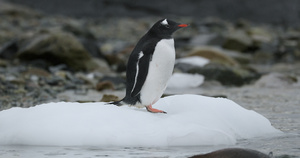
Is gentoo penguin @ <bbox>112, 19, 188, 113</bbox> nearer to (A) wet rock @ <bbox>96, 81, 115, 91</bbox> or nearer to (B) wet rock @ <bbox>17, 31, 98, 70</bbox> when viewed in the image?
(A) wet rock @ <bbox>96, 81, 115, 91</bbox>

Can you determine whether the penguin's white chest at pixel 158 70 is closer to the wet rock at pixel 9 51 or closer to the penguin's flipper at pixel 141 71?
the penguin's flipper at pixel 141 71

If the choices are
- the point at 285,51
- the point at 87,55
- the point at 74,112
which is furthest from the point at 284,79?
the point at 285,51

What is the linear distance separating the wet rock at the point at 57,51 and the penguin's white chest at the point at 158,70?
7.82 metres

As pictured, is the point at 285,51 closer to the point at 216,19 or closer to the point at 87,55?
the point at 87,55

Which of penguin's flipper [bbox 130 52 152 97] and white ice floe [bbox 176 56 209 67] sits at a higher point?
white ice floe [bbox 176 56 209 67]

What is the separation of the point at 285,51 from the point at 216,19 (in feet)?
37.9

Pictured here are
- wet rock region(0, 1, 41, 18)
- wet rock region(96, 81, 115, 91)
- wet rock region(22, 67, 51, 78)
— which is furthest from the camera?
wet rock region(0, 1, 41, 18)

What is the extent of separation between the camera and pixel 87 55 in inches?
531

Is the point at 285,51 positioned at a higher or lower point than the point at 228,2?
lower

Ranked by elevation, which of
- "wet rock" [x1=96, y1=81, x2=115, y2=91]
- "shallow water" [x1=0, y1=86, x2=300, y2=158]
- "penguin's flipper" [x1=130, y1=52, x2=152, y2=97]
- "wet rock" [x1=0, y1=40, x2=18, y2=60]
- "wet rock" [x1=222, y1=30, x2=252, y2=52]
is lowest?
"shallow water" [x1=0, y1=86, x2=300, y2=158]

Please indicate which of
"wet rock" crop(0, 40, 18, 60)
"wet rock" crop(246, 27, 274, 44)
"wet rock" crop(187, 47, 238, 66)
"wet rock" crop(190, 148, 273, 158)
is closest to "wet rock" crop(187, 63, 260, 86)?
"wet rock" crop(187, 47, 238, 66)

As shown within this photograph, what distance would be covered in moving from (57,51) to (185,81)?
12.1 ft

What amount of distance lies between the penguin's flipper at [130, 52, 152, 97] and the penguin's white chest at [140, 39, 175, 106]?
32mm

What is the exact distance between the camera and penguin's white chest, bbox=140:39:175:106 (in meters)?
5.47
